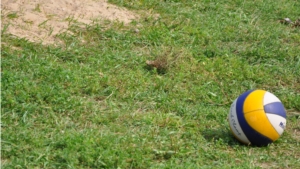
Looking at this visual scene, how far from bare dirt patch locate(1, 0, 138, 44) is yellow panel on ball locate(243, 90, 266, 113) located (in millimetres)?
2661

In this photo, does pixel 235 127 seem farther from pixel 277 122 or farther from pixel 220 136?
pixel 277 122

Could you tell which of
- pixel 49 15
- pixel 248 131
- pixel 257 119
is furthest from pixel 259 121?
pixel 49 15

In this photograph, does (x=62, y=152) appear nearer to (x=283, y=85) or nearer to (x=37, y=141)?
(x=37, y=141)

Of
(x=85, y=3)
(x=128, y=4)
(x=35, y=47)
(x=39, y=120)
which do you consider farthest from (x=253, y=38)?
(x=39, y=120)

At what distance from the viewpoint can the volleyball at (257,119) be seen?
19.4 ft

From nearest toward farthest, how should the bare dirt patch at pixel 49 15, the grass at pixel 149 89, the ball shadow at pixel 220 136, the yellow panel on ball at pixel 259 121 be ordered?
1. the grass at pixel 149 89
2. the yellow panel on ball at pixel 259 121
3. the ball shadow at pixel 220 136
4. the bare dirt patch at pixel 49 15

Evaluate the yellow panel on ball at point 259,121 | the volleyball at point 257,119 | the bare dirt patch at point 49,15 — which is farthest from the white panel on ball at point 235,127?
the bare dirt patch at point 49,15

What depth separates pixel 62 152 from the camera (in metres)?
5.33

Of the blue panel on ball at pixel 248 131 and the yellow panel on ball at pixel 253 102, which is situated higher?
the yellow panel on ball at pixel 253 102

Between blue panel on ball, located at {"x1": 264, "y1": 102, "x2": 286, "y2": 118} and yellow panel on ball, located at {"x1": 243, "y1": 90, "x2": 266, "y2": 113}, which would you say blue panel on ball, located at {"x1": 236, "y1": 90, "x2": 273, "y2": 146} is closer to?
yellow panel on ball, located at {"x1": 243, "y1": 90, "x2": 266, "y2": 113}

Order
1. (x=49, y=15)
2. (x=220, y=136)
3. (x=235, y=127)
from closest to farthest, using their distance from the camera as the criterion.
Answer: (x=235, y=127) < (x=220, y=136) < (x=49, y=15)

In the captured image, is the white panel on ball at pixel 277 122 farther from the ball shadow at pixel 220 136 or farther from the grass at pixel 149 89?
the ball shadow at pixel 220 136

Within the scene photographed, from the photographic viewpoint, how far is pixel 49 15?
7984 millimetres

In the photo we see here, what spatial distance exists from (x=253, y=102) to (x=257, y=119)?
0.18 m
